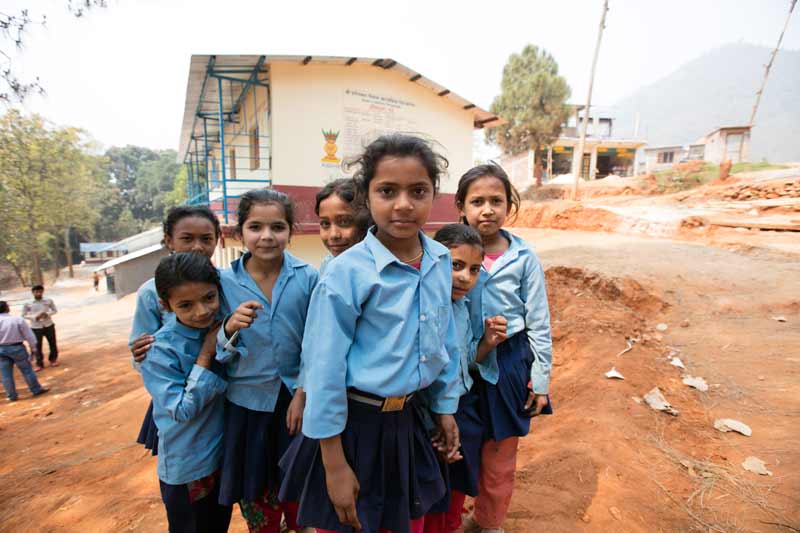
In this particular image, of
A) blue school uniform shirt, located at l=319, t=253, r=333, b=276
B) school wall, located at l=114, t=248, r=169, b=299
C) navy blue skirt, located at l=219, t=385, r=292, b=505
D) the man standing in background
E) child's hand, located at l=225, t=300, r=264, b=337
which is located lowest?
school wall, located at l=114, t=248, r=169, b=299

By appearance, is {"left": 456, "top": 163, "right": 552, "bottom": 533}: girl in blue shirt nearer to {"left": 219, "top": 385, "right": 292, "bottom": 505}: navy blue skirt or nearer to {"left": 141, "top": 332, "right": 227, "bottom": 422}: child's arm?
{"left": 219, "top": 385, "right": 292, "bottom": 505}: navy blue skirt

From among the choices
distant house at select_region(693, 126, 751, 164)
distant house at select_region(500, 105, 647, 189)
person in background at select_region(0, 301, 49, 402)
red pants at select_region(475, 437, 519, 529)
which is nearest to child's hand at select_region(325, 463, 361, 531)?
red pants at select_region(475, 437, 519, 529)

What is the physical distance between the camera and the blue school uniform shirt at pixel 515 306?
1.77 meters

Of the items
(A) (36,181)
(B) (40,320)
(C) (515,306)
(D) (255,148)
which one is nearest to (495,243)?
(C) (515,306)

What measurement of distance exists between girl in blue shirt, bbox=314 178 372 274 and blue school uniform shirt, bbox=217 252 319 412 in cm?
40

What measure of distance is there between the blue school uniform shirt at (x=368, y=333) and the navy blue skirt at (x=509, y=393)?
599 millimetres

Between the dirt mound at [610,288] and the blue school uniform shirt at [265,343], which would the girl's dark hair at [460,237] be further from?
the dirt mound at [610,288]

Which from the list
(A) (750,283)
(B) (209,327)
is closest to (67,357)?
(B) (209,327)

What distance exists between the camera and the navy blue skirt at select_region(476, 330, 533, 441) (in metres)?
1.77

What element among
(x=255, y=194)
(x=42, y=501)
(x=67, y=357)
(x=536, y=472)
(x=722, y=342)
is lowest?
(x=67, y=357)

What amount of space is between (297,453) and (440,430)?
520 millimetres

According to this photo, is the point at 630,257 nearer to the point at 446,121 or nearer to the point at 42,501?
the point at 446,121

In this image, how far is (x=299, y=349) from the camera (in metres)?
1.66

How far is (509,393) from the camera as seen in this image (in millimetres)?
1788
